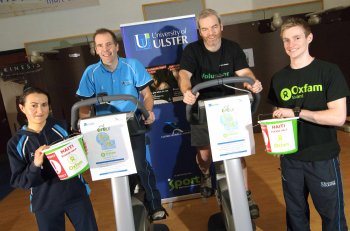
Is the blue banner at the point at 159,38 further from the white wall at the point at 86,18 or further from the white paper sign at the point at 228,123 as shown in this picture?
the white wall at the point at 86,18

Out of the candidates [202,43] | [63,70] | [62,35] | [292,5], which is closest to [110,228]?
[202,43]

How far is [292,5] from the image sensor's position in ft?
18.3

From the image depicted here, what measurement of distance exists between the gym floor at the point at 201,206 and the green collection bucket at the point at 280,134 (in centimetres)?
119

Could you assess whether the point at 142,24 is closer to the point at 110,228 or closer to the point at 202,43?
the point at 202,43

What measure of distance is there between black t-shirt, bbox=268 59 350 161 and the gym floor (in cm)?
103

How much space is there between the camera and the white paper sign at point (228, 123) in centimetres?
167

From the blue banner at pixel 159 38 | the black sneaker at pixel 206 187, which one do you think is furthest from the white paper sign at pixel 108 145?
the blue banner at pixel 159 38

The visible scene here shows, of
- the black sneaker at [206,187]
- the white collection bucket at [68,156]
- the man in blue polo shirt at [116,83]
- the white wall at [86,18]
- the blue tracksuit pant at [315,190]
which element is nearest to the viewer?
the white collection bucket at [68,156]

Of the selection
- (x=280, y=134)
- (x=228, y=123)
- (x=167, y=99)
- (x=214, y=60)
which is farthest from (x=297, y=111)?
(x=167, y=99)

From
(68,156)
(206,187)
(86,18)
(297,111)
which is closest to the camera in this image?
(68,156)

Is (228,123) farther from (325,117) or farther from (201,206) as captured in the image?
(201,206)

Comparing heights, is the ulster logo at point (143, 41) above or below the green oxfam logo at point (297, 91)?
above

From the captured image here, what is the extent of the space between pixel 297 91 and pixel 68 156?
1347 millimetres

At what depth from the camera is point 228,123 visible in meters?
1.68
